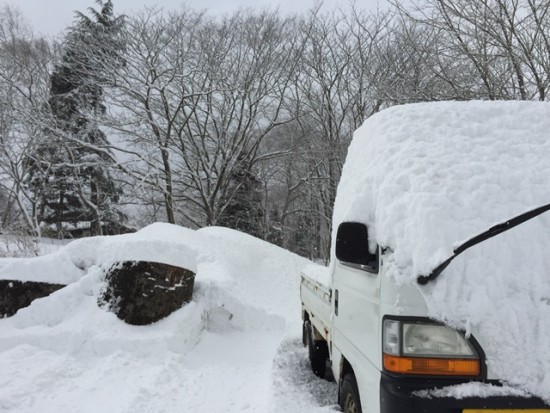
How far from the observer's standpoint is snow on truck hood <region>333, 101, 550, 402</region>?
2301 mm

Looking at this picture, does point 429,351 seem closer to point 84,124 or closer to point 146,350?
point 146,350

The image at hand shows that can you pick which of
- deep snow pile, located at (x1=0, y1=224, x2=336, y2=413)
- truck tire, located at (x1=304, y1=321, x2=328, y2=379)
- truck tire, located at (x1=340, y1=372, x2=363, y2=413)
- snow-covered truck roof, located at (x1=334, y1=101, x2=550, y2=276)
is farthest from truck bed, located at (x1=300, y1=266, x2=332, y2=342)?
snow-covered truck roof, located at (x1=334, y1=101, x2=550, y2=276)

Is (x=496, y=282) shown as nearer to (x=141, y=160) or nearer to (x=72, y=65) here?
(x=141, y=160)

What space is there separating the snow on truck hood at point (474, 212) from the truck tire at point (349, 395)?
1.04 meters

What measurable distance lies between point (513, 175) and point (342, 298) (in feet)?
5.03

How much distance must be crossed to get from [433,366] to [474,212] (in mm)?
860

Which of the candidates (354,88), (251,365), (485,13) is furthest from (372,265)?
(354,88)

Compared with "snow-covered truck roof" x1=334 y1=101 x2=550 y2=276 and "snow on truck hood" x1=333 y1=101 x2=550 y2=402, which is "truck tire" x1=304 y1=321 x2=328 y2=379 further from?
"snow on truck hood" x1=333 y1=101 x2=550 y2=402

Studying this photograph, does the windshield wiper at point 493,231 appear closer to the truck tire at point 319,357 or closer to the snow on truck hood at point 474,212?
the snow on truck hood at point 474,212

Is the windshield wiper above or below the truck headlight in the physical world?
above

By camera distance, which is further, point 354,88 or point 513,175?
point 354,88

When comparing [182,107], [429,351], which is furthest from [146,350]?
[182,107]

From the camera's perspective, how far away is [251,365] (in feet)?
22.3

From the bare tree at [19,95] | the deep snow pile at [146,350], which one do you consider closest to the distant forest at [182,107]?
the bare tree at [19,95]
